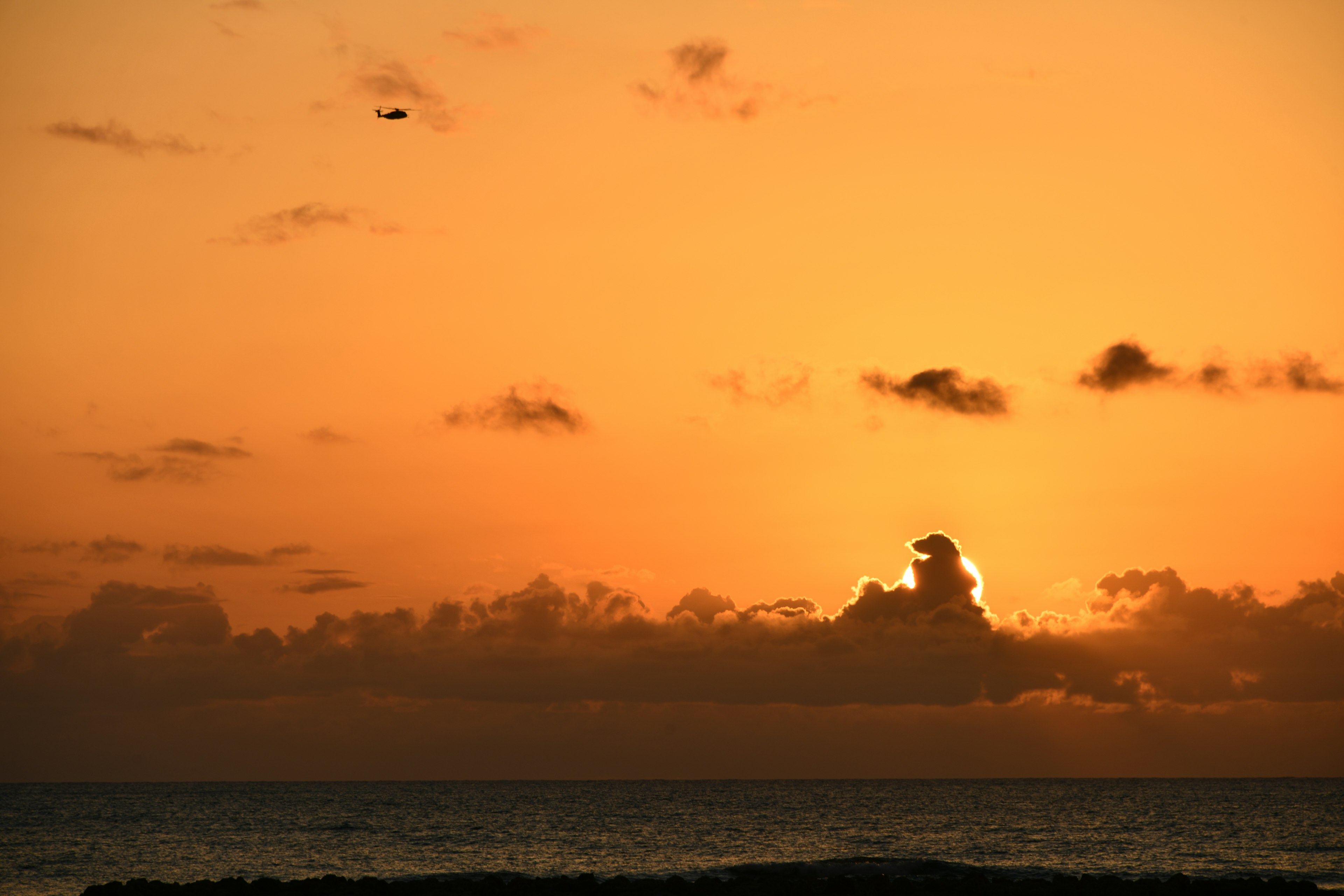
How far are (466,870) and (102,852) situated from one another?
3873 cm

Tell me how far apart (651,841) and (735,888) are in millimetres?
62435

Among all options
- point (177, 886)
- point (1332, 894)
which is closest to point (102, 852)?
point (177, 886)

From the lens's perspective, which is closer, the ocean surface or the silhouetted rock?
the silhouetted rock

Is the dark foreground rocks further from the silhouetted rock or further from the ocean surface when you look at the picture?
the ocean surface

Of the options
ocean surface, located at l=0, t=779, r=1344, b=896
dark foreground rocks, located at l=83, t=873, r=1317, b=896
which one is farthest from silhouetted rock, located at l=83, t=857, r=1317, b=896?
ocean surface, located at l=0, t=779, r=1344, b=896

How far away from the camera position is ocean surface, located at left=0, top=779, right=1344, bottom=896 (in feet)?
275

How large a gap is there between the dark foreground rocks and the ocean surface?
2013cm

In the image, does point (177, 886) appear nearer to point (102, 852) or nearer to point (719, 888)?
point (719, 888)

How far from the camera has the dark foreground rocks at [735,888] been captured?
171ft

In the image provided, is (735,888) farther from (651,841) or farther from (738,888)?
(651,841)

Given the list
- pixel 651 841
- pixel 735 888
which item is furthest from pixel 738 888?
pixel 651 841

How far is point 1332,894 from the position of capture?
5550 centimetres

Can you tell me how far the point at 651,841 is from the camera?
114m

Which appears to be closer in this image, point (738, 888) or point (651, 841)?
point (738, 888)
